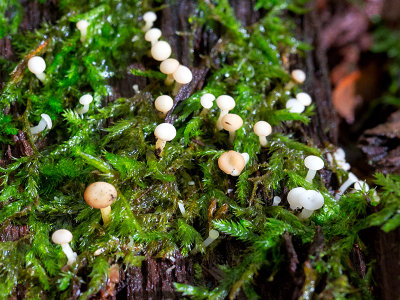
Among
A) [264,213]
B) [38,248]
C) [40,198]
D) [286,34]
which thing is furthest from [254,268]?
[286,34]

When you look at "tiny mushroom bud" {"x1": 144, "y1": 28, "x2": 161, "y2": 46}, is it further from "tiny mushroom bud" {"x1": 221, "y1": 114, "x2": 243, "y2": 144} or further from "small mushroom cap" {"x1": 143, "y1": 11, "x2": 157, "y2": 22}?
"tiny mushroom bud" {"x1": 221, "y1": 114, "x2": 243, "y2": 144}

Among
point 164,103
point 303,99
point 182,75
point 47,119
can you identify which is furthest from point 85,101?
point 303,99

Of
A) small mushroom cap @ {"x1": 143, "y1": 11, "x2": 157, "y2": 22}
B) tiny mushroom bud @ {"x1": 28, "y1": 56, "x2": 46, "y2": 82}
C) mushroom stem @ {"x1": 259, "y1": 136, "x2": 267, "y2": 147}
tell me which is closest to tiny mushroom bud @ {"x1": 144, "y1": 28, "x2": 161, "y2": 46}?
small mushroom cap @ {"x1": 143, "y1": 11, "x2": 157, "y2": 22}

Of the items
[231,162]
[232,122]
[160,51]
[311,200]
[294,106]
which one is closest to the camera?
[311,200]

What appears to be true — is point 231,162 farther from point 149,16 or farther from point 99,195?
point 149,16

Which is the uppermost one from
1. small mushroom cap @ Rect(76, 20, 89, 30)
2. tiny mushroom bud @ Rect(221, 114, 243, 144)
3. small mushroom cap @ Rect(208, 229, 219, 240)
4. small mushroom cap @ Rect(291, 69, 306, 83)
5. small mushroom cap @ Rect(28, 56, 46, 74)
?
small mushroom cap @ Rect(76, 20, 89, 30)

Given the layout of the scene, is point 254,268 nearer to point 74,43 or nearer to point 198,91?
point 198,91

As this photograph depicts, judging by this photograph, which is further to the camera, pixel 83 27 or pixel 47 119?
pixel 83 27
